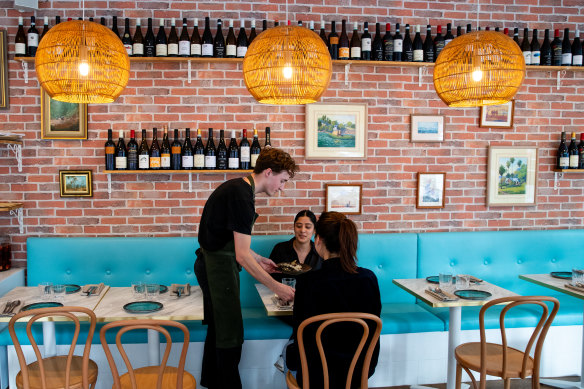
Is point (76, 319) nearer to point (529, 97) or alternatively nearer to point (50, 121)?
point (50, 121)

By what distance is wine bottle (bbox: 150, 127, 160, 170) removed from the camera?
370 cm

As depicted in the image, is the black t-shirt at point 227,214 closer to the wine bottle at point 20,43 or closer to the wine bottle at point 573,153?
the wine bottle at point 20,43

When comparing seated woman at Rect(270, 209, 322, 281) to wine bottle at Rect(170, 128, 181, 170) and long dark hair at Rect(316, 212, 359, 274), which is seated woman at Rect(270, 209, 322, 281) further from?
long dark hair at Rect(316, 212, 359, 274)

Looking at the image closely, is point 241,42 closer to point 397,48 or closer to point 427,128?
point 397,48

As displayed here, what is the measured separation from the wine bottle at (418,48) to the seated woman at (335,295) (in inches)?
84.7

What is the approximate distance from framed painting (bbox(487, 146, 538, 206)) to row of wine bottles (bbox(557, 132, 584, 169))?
204 mm

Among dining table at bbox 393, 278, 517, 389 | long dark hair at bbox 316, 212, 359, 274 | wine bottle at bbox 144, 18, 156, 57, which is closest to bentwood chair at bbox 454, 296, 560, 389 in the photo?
dining table at bbox 393, 278, 517, 389

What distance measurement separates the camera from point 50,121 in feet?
12.3

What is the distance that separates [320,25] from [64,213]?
2.50 metres

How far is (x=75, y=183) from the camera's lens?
150 inches

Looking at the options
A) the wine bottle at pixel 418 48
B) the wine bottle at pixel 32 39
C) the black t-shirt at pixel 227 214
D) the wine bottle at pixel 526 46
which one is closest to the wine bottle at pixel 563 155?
the wine bottle at pixel 526 46

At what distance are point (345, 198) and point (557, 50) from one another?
2154 millimetres

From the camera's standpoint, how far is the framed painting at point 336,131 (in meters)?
3.95

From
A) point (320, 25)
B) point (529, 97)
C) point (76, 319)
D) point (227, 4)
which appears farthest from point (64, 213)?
point (529, 97)
